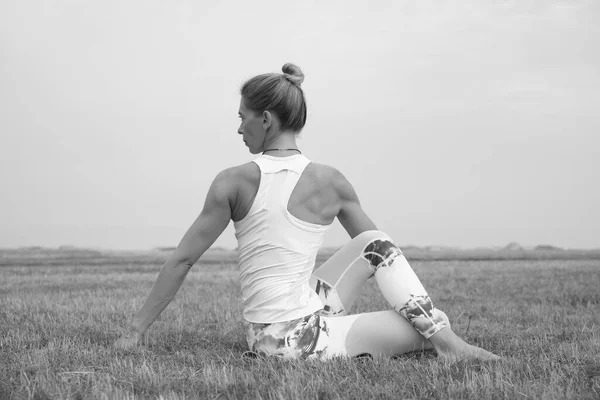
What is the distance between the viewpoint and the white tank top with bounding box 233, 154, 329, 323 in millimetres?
3795

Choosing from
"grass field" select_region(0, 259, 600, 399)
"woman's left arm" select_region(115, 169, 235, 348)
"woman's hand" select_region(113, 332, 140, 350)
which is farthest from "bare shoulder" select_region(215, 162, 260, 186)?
"woman's hand" select_region(113, 332, 140, 350)

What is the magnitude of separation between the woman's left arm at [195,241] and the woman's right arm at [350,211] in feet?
2.66

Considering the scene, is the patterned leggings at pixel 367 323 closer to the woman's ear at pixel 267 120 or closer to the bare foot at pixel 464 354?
the bare foot at pixel 464 354

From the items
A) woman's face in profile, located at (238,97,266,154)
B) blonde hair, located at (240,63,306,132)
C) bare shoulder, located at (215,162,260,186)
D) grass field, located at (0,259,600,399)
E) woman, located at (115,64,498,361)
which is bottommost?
grass field, located at (0,259,600,399)

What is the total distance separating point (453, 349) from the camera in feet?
12.8

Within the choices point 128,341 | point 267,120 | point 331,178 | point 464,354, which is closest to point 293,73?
point 267,120

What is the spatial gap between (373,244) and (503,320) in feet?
13.0

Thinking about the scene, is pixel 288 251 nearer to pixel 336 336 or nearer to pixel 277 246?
pixel 277 246

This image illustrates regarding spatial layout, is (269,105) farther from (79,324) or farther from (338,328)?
(79,324)

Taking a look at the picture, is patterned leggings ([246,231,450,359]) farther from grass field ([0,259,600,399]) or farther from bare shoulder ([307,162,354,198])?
bare shoulder ([307,162,354,198])

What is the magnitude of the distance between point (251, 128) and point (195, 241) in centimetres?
85

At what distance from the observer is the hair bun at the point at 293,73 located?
3814 millimetres

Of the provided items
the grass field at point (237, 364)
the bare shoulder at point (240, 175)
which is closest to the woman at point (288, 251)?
the bare shoulder at point (240, 175)

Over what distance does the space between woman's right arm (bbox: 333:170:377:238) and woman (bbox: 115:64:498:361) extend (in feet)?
0.06
